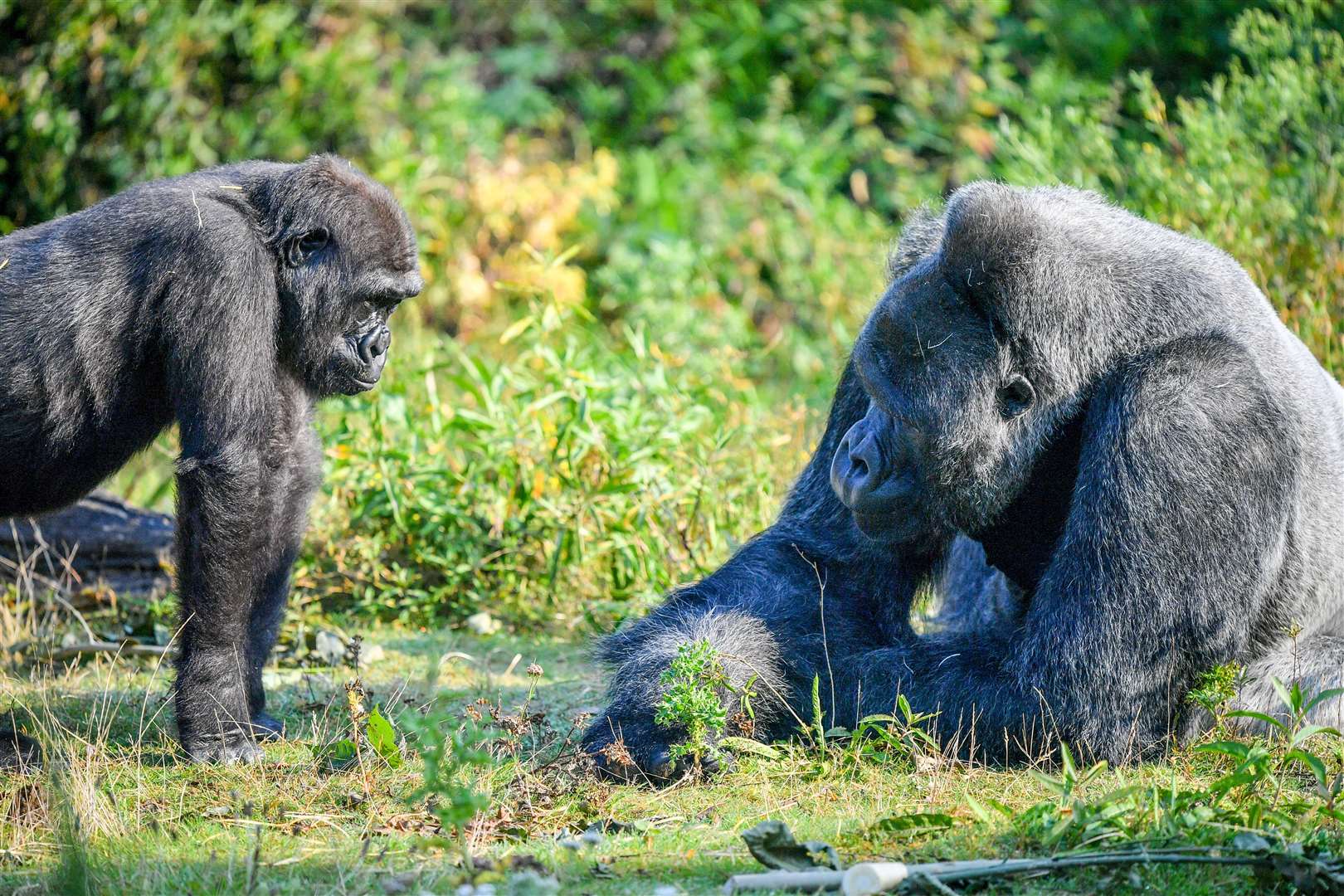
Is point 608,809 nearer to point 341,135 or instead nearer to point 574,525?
point 574,525

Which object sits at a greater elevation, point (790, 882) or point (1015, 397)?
point (1015, 397)

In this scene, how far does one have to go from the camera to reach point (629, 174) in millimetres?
11094

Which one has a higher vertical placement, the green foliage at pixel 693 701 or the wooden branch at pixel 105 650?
the green foliage at pixel 693 701

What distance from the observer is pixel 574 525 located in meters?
5.95

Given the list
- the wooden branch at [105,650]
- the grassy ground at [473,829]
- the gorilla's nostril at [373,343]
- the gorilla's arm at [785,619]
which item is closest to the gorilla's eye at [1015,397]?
the gorilla's arm at [785,619]

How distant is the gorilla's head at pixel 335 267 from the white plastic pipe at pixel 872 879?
2.67 metres

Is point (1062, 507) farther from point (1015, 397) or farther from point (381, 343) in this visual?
point (381, 343)

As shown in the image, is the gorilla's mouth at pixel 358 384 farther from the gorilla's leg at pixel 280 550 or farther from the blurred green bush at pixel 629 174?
the blurred green bush at pixel 629 174

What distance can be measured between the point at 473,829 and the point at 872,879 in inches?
39.3

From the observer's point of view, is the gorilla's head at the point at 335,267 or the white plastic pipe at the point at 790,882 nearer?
the white plastic pipe at the point at 790,882

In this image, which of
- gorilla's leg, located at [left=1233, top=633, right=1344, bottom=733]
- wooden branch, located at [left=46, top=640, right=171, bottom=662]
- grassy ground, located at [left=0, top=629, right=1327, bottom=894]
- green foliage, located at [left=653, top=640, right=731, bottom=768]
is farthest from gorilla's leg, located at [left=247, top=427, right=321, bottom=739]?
gorilla's leg, located at [left=1233, top=633, right=1344, bottom=733]

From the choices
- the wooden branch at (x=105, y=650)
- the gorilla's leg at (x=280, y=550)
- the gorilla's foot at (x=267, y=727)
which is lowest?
the wooden branch at (x=105, y=650)

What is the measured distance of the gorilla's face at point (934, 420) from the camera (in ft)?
11.8

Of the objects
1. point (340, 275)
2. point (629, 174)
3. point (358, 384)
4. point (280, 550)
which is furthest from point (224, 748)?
point (629, 174)
